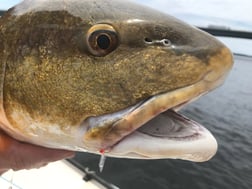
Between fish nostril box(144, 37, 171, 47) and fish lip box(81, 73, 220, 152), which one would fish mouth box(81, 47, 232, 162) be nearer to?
fish lip box(81, 73, 220, 152)

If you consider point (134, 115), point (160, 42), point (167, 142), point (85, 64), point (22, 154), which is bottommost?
point (22, 154)

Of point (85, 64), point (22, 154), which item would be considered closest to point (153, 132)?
point (85, 64)

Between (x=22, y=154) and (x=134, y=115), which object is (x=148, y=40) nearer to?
(x=134, y=115)

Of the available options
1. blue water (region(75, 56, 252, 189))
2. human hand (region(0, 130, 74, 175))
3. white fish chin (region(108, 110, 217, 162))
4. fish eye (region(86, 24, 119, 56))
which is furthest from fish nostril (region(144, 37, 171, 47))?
blue water (region(75, 56, 252, 189))

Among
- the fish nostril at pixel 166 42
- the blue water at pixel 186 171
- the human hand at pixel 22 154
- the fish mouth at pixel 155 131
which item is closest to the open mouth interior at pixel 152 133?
the fish mouth at pixel 155 131

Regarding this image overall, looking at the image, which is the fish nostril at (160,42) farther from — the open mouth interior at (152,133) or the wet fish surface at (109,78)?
the open mouth interior at (152,133)

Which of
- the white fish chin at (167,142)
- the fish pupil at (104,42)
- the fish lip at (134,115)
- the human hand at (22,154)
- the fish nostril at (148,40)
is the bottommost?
the human hand at (22,154)
